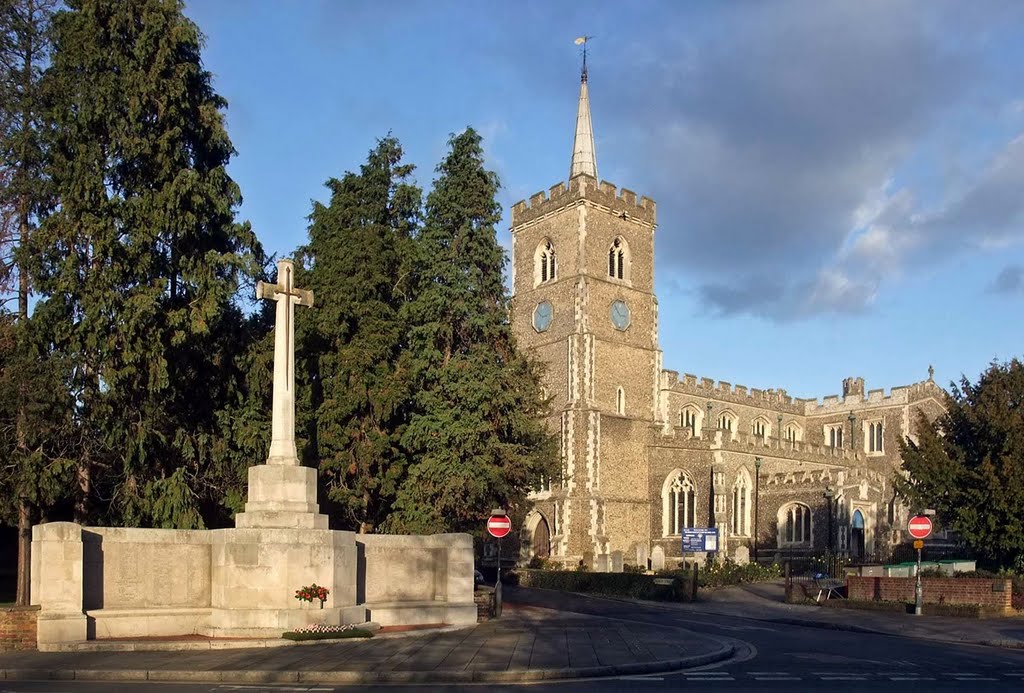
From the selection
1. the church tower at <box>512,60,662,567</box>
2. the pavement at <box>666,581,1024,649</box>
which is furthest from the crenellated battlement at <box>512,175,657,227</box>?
the pavement at <box>666,581,1024,649</box>

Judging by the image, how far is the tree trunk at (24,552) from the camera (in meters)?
20.1

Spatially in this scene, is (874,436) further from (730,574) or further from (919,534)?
(919,534)

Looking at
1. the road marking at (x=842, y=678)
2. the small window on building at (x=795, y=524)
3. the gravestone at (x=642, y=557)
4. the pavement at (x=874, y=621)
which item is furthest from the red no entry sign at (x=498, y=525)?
the small window on building at (x=795, y=524)

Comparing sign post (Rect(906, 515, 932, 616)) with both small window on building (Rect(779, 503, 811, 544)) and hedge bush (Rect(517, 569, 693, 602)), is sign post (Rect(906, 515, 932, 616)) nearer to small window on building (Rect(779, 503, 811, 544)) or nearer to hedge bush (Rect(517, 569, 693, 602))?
hedge bush (Rect(517, 569, 693, 602))

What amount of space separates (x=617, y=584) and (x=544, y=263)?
2296cm

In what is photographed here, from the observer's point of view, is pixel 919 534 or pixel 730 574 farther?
pixel 730 574

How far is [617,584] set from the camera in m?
36.6

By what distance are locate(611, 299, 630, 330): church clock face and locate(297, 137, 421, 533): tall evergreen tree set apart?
24.6 metres

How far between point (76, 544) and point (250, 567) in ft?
9.71

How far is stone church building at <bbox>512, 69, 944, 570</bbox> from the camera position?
1935 inches

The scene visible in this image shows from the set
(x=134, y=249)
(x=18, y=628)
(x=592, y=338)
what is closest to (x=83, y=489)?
(x=134, y=249)

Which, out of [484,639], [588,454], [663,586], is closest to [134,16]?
[484,639]

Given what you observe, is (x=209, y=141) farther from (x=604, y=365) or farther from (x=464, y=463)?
(x=604, y=365)

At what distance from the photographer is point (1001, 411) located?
1233 inches
